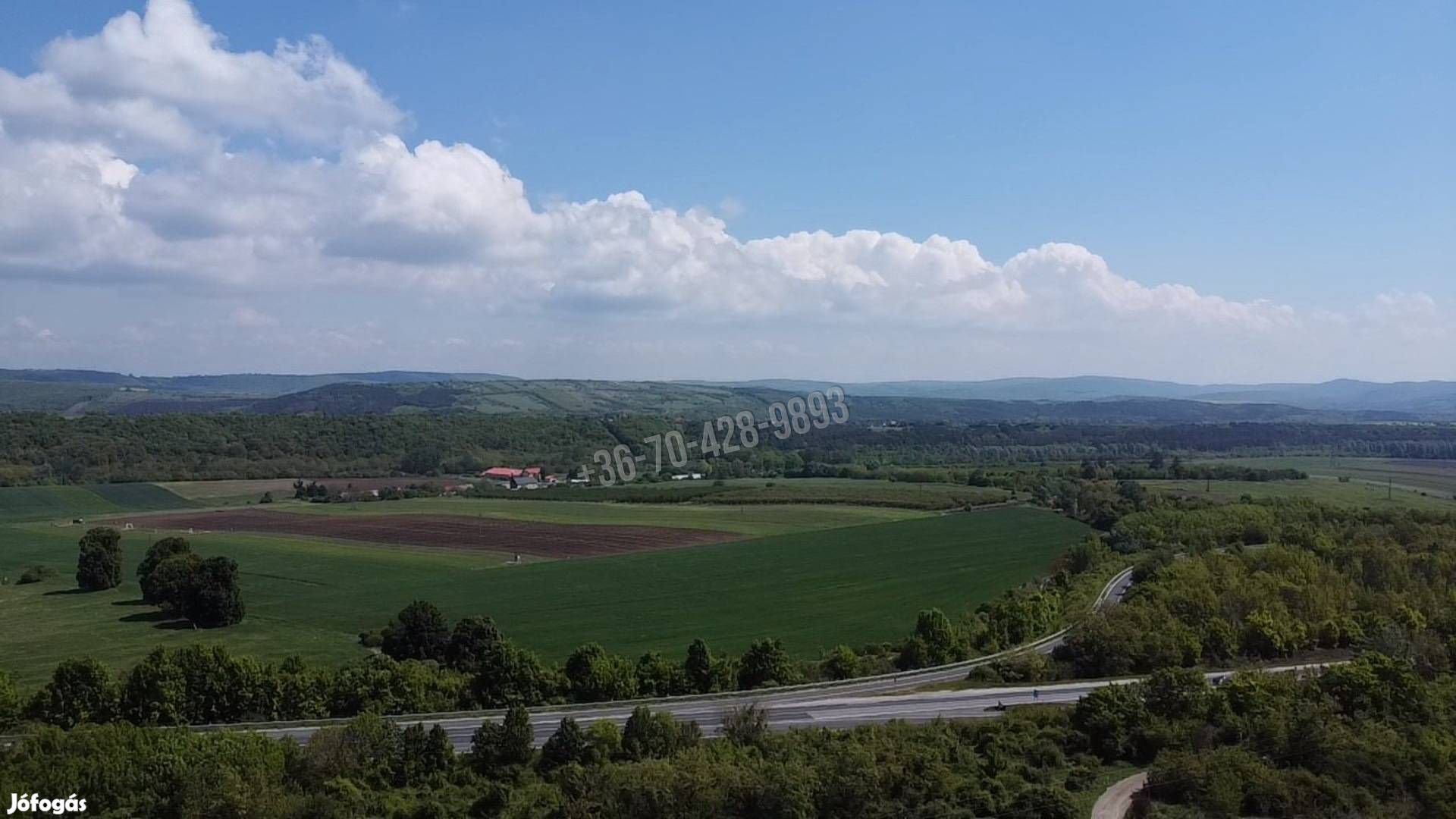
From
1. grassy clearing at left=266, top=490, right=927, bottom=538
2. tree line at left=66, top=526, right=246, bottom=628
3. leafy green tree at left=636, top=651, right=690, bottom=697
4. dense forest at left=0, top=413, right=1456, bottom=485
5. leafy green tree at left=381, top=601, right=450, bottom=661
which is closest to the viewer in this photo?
leafy green tree at left=636, top=651, right=690, bottom=697

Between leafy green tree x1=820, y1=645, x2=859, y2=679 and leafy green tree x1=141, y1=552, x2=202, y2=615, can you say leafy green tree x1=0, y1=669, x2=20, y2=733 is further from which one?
leafy green tree x1=820, y1=645, x2=859, y2=679

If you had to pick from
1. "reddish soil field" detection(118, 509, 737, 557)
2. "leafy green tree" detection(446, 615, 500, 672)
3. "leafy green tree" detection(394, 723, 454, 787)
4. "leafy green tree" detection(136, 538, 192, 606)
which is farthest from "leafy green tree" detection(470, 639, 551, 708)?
"reddish soil field" detection(118, 509, 737, 557)

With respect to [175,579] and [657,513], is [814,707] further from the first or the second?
[657,513]

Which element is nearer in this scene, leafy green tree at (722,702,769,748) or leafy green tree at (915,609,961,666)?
leafy green tree at (722,702,769,748)

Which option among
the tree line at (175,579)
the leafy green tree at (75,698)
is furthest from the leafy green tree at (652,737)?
the tree line at (175,579)

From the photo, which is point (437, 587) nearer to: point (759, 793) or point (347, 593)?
point (347, 593)

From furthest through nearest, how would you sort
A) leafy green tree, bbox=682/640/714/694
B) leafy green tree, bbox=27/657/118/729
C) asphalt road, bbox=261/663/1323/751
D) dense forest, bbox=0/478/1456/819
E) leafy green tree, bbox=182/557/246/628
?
leafy green tree, bbox=182/557/246/628, leafy green tree, bbox=682/640/714/694, asphalt road, bbox=261/663/1323/751, leafy green tree, bbox=27/657/118/729, dense forest, bbox=0/478/1456/819

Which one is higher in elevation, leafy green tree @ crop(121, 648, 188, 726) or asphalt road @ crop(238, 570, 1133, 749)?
leafy green tree @ crop(121, 648, 188, 726)
